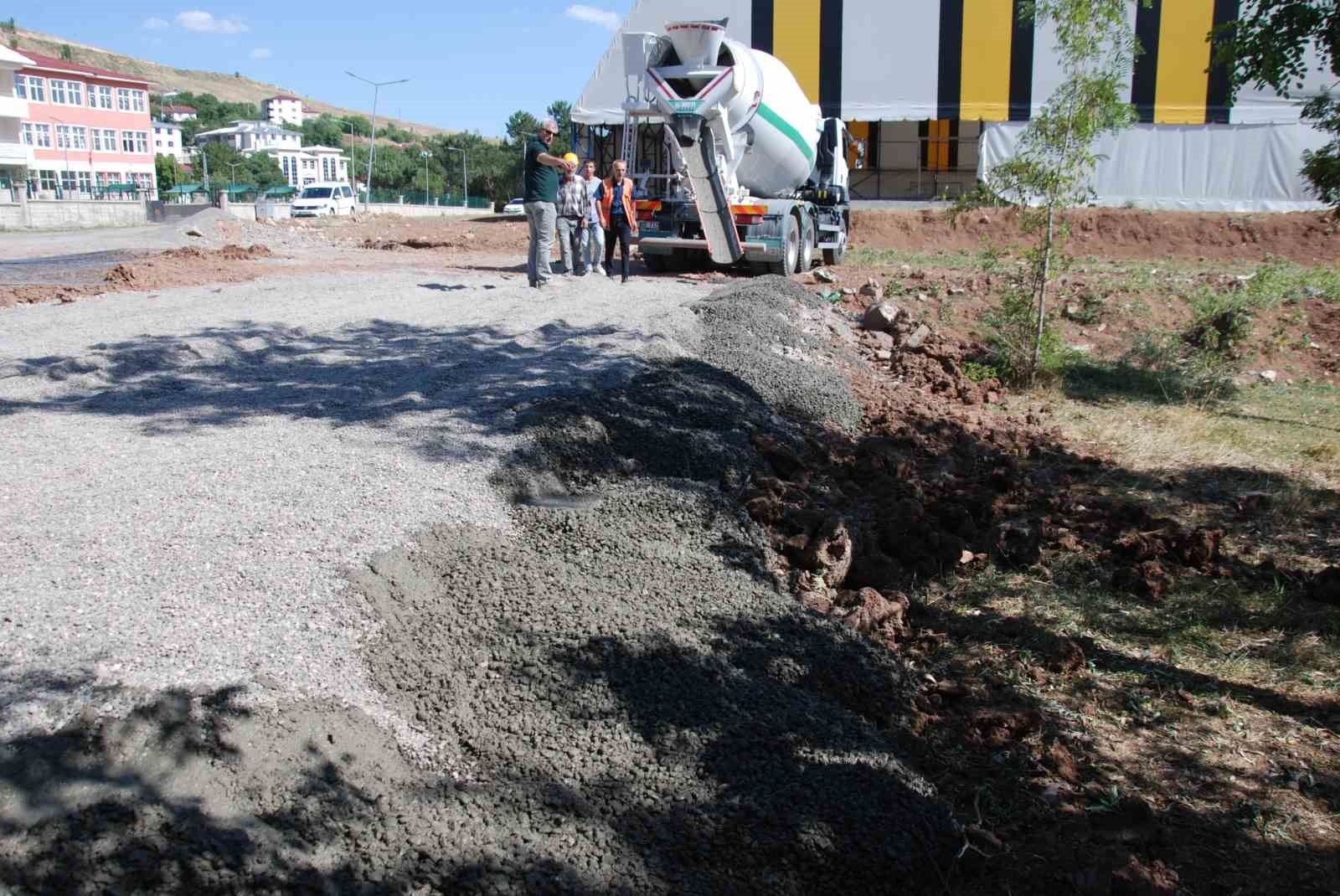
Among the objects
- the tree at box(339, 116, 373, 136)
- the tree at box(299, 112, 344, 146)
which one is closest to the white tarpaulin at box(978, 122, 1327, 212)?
the tree at box(299, 112, 344, 146)

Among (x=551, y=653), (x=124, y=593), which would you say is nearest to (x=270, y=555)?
(x=124, y=593)

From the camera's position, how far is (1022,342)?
12.0 metres

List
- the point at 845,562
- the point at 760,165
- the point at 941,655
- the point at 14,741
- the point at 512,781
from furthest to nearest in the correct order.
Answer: the point at 760,165 → the point at 845,562 → the point at 941,655 → the point at 512,781 → the point at 14,741

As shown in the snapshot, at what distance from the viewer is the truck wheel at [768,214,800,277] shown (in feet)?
55.8

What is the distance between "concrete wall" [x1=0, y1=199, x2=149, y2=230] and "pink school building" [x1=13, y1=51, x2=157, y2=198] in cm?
1908

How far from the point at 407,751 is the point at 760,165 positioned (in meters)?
15.4

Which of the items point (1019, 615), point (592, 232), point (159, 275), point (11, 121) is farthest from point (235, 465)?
point (11, 121)

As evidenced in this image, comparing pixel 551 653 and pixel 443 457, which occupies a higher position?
pixel 443 457

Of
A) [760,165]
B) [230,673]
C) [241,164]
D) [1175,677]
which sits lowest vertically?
[1175,677]

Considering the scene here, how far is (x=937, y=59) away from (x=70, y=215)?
1333 inches

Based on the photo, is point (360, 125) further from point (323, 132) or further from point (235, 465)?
point (235, 465)

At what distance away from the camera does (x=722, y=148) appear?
1627 cm

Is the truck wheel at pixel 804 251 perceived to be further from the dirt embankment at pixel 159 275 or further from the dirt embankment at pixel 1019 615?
the dirt embankment at pixel 159 275

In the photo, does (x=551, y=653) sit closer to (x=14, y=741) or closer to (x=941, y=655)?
(x=14, y=741)
